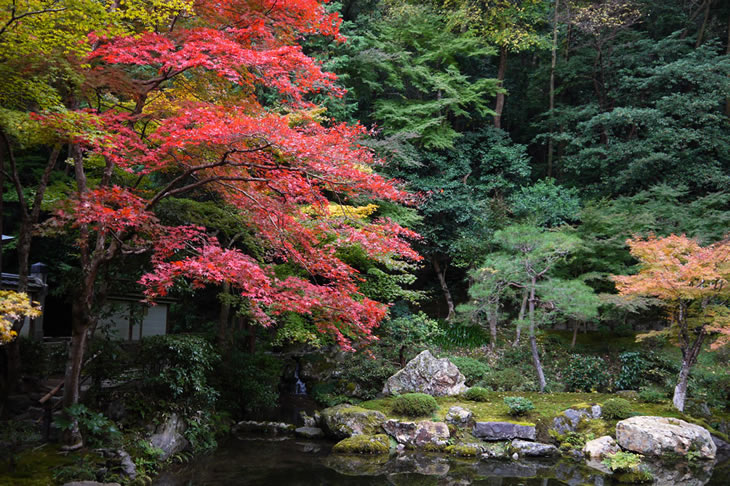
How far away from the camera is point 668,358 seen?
46.6 feet

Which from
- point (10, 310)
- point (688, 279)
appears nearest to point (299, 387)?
point (688, 279)

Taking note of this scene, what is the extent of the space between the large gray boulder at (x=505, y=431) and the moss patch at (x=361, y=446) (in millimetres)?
2216

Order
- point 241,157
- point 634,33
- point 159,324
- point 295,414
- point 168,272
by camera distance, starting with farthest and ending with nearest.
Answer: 1. point 634,33
2. point 159,324
3. point 295,414
4. point 241,157
5. point 168,272

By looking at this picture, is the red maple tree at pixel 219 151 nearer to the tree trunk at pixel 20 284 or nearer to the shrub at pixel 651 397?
the tree trunk at pixel 20 284

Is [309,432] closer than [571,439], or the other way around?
[571,439]

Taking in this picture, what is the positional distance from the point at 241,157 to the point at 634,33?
67.9ft

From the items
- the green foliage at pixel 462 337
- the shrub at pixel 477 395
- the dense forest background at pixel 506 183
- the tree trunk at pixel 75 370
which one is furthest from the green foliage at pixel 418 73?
the tree trunk at pixel 75 370

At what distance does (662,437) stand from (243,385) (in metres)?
8.95

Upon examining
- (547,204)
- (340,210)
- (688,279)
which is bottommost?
(688,279)

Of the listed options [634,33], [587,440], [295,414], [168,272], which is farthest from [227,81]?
[634,33]

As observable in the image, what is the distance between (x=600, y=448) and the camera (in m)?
9.70

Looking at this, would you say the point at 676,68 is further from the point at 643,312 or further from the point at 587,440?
the point at 587,440

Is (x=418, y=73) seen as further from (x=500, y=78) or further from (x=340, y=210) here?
(x=340, y=210)

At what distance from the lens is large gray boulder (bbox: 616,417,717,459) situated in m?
9.60
